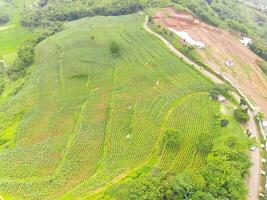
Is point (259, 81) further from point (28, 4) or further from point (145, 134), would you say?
point (28, 4)

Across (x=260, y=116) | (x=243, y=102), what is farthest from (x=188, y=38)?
(x=260, y=116)

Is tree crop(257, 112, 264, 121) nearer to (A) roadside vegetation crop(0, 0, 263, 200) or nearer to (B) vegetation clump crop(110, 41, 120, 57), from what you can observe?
(A) roadside vegetation crop(0, 0, 263, 200)

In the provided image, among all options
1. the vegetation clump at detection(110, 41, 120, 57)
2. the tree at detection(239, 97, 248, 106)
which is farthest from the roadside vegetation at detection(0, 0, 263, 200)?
the tree at detection(239, 97, 248, 106)

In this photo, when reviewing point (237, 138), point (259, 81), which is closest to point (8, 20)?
point (259, 81)

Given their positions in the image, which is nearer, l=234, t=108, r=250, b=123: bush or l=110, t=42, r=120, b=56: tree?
l=234, t=108, r=250, b=123: bush

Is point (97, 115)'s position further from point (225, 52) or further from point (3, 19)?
point (3, 19)

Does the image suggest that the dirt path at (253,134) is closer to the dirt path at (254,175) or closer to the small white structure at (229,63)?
the dirt path at (254,175)
